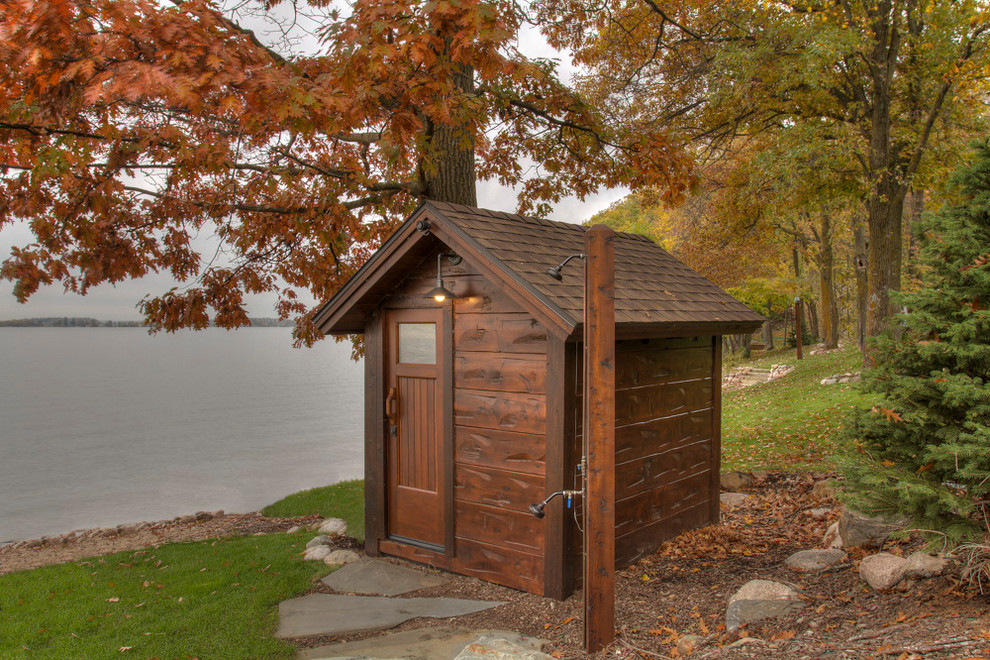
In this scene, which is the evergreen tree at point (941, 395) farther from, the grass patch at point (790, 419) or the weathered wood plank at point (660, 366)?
the grass patch at point (790, 419)

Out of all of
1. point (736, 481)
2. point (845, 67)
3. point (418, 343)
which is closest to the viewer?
point (418, 343)

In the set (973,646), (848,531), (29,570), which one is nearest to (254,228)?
(29,570)

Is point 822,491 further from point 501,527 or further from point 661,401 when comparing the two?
point 501,527

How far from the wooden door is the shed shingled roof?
0.86 meters

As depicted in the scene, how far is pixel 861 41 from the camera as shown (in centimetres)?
1044

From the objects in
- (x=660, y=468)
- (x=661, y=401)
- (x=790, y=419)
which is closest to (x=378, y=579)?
(x=660, y=468)

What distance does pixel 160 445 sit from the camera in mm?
26203

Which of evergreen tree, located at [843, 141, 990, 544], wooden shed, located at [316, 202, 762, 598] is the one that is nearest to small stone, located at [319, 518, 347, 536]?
wooden shed, located at [316, 202, 762, 598]

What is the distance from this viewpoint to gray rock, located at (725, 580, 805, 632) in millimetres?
4527

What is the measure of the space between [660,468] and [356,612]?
3.38 m

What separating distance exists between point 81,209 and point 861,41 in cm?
1180

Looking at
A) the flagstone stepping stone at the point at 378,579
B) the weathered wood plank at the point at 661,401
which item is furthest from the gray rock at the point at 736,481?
the flagstone stepping stone at the point at 378,579

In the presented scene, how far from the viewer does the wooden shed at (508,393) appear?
5559mm

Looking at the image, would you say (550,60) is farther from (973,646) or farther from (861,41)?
(973,646)
